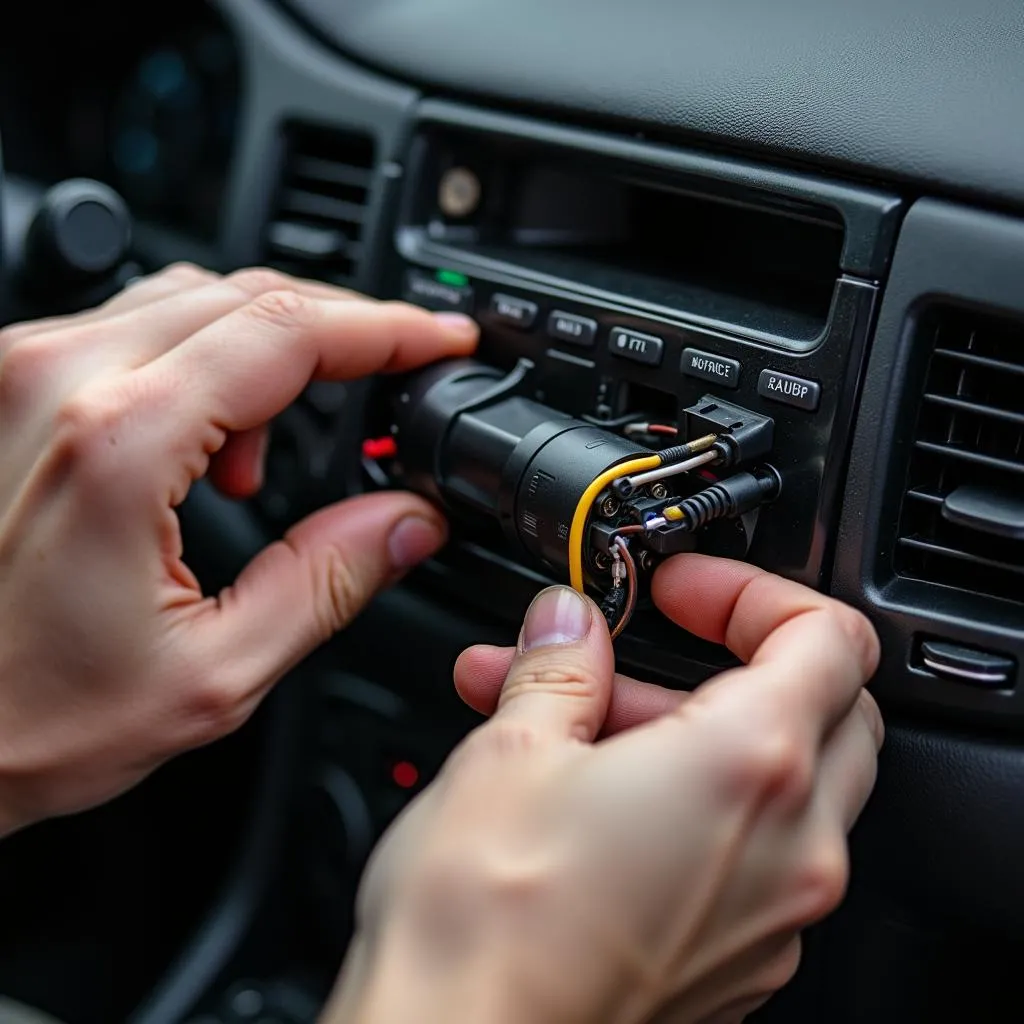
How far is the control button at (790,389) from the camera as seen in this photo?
2.90 ft

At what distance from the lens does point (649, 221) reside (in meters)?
1.22

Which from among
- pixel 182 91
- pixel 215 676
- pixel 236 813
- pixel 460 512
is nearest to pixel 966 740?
pixel 460 512

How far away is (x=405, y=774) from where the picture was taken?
135cm

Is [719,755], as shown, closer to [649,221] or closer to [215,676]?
[215,676]

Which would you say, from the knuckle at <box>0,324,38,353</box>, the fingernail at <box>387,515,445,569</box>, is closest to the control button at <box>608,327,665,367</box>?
the fingernail at <box>387,515,445,569</box>

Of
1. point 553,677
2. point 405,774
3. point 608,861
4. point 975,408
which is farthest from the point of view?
point 405,774

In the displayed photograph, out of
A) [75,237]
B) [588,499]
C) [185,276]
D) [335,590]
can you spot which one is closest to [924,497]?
[588,499]

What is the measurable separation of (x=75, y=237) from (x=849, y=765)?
90 cm

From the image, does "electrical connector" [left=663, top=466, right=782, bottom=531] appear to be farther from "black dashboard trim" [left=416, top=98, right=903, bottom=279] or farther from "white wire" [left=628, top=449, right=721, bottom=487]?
"black dashboard trim" [left=416, top=98, right=903, bottom=279]

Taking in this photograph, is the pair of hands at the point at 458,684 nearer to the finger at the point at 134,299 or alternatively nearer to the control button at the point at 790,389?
the finger at the point at 134,299

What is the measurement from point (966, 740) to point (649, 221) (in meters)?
0.58

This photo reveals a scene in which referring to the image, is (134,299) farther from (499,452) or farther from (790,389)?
(790,389)

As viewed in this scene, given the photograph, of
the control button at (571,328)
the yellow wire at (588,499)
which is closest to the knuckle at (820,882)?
the yellow wire at (588,499)

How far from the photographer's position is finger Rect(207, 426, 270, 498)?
1060mm
